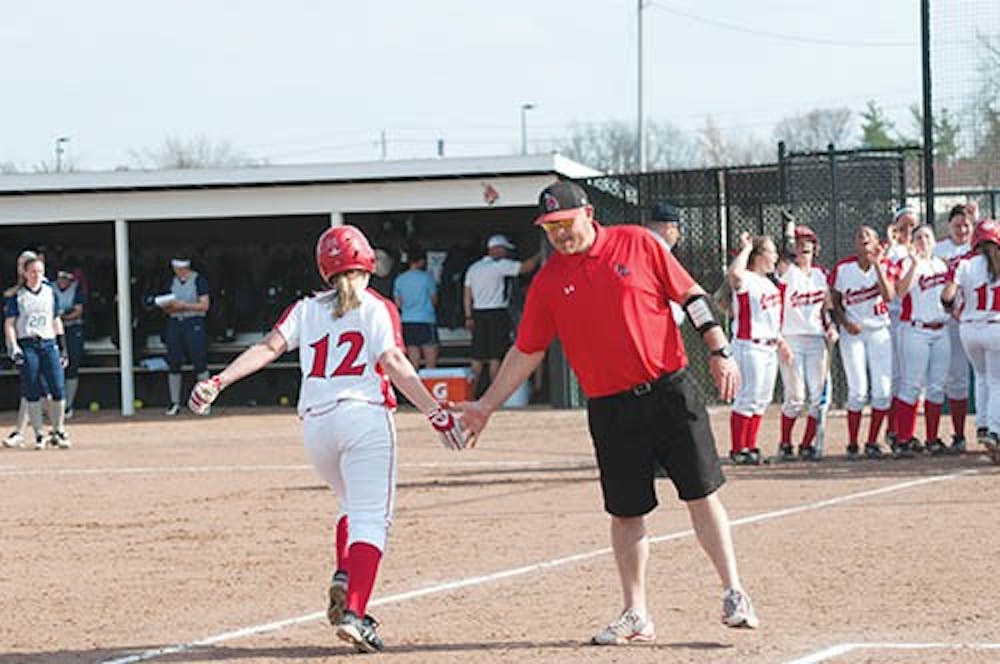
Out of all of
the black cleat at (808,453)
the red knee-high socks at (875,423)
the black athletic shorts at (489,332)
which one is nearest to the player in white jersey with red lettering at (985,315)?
the red knee-high socks at (875,423)

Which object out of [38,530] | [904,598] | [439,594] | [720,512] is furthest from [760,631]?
[38,530]

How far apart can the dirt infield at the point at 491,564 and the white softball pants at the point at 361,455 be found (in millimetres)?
539

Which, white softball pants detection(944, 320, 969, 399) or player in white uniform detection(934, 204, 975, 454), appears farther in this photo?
white softball pants detection(944, 320, 969, 399)

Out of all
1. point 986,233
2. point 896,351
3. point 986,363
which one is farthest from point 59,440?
point 986,233

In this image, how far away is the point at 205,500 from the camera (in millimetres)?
14234

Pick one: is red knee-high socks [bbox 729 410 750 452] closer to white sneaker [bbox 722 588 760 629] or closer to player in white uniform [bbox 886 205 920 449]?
player in white uniform [bbox 886 205 920 449]

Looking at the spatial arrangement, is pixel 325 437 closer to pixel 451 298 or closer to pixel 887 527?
pixel 887 527

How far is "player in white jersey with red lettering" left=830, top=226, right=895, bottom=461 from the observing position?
15508mm

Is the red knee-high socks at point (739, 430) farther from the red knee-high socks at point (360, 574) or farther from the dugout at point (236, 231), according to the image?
the dugout at point (236, 231)

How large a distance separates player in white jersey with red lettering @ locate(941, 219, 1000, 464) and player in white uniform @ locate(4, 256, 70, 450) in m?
9.44

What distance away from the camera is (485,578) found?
966 centimetres

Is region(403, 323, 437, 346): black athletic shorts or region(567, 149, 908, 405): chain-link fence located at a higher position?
region(567, 149, 908, 405): chain-link fence

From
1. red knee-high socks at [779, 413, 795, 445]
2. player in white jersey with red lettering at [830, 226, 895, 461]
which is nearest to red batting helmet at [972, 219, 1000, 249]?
player in white jersey with red lettering at [830, 226, 895, 461]

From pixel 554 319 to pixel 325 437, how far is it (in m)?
1.11
